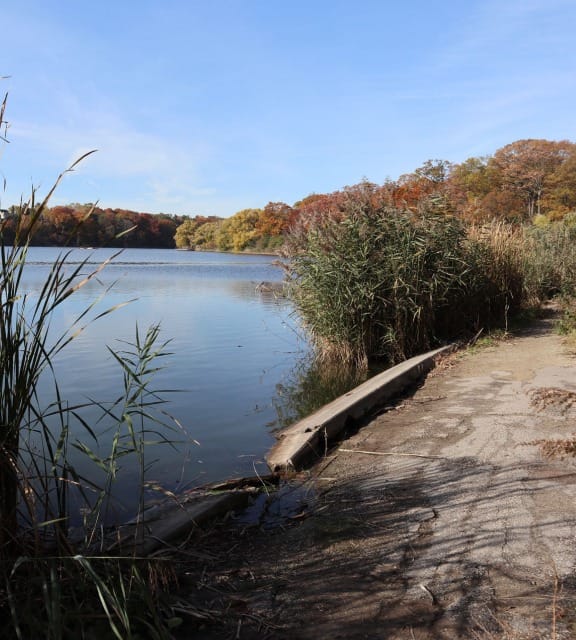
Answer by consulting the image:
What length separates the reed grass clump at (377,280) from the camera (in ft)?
28.1

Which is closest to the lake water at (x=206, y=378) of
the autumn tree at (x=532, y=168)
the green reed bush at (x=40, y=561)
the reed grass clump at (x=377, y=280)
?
the green reed bush at (x=40, y=561)

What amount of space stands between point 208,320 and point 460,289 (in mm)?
7737

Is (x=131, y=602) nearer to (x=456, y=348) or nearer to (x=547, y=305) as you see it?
(x=456, y=348)

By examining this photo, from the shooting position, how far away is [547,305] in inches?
568

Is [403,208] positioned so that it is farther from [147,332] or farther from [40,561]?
[40,561]

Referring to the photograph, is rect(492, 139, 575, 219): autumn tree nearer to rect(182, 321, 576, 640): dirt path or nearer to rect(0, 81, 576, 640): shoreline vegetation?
rect(0, 81, 576, 640): shoreline vegetation

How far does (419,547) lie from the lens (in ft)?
10.1

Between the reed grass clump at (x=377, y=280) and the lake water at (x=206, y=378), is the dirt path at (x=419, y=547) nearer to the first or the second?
the lake water at (x=206, y=378)

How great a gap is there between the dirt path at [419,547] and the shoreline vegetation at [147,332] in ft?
1.69

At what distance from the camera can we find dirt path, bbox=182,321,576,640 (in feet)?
8.11

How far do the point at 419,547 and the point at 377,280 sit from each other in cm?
580

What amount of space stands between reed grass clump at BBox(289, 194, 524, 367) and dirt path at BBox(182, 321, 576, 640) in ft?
11.2

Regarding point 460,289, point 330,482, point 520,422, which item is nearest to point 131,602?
point 330,482

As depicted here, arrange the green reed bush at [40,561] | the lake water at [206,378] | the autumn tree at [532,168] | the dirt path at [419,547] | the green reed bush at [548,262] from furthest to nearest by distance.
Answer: the autumn tree at [532,168], the green reed bush at [548,262], the lake water at [206,378], the dirt path at [419,547], the green reed bush at [40,561]
